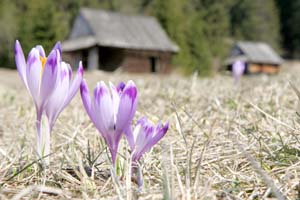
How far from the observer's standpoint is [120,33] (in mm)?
25828

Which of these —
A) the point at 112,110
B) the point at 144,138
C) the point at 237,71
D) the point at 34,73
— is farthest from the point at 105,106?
the point at 237,71

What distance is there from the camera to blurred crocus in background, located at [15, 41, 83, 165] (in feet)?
3.77

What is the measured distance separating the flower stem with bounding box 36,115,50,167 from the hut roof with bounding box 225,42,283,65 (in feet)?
150

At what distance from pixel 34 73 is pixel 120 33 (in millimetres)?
24965

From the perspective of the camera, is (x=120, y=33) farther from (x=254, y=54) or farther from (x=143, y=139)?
(x=143, y=139)

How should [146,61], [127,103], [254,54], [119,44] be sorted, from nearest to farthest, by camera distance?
[127,103], [119,44], [146,61], [254,54]

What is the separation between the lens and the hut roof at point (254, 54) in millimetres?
46406

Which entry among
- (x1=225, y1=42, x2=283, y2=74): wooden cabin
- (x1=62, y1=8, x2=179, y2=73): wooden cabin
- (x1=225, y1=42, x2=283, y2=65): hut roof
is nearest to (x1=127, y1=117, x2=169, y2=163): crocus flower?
(x1=62, y1=8, x2=179, y2=73): wooden cabin

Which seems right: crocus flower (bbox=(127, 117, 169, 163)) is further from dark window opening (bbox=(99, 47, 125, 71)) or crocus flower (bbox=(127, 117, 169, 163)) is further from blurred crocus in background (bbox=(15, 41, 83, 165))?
dark window opening (bbox=(99, 47, 125, 71))

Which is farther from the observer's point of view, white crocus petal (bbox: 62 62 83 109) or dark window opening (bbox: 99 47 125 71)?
dark window opening (bbox: 99 47 125 71)

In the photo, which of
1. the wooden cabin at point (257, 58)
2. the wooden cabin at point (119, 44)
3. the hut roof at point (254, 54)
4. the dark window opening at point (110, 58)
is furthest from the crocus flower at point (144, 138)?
the hut roof at point (254, 54)

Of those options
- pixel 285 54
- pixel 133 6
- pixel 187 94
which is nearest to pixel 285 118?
pixel 187 94

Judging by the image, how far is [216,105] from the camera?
8.21ft

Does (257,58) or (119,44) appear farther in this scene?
(257,58)
